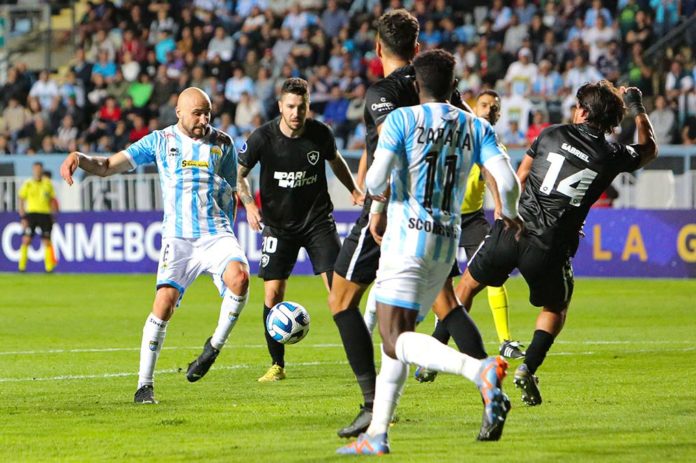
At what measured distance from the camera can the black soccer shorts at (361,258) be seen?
7.54 m

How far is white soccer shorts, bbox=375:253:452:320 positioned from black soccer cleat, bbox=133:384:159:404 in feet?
9.36

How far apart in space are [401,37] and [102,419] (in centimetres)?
301

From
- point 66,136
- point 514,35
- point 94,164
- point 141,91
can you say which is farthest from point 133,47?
point 94,164

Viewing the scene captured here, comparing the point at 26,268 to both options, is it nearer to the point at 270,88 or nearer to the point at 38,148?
the point at 38,148

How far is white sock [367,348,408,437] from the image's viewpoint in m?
6.74

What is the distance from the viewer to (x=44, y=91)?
31.5 metres

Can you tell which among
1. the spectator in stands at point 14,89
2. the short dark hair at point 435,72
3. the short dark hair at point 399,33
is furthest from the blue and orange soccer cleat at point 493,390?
the spectator in stands at point 14,89

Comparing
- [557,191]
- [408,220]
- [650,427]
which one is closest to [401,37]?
[408,220]

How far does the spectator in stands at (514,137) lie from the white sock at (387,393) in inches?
701

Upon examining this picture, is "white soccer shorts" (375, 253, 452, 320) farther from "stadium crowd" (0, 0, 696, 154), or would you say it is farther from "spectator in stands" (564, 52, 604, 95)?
"spectator in stands" (564, 52, 604, 95)

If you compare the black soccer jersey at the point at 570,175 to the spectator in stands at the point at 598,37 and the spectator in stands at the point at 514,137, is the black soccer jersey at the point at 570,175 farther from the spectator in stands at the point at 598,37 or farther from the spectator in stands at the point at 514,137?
the spectator in stands at the point at 598,37

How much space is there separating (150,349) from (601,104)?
3.51 m

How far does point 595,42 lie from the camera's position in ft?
→ 85.5

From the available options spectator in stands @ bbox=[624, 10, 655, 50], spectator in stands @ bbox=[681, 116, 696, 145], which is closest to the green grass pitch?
spectator in stands @ bbox=[681, 116, 696, 145]
